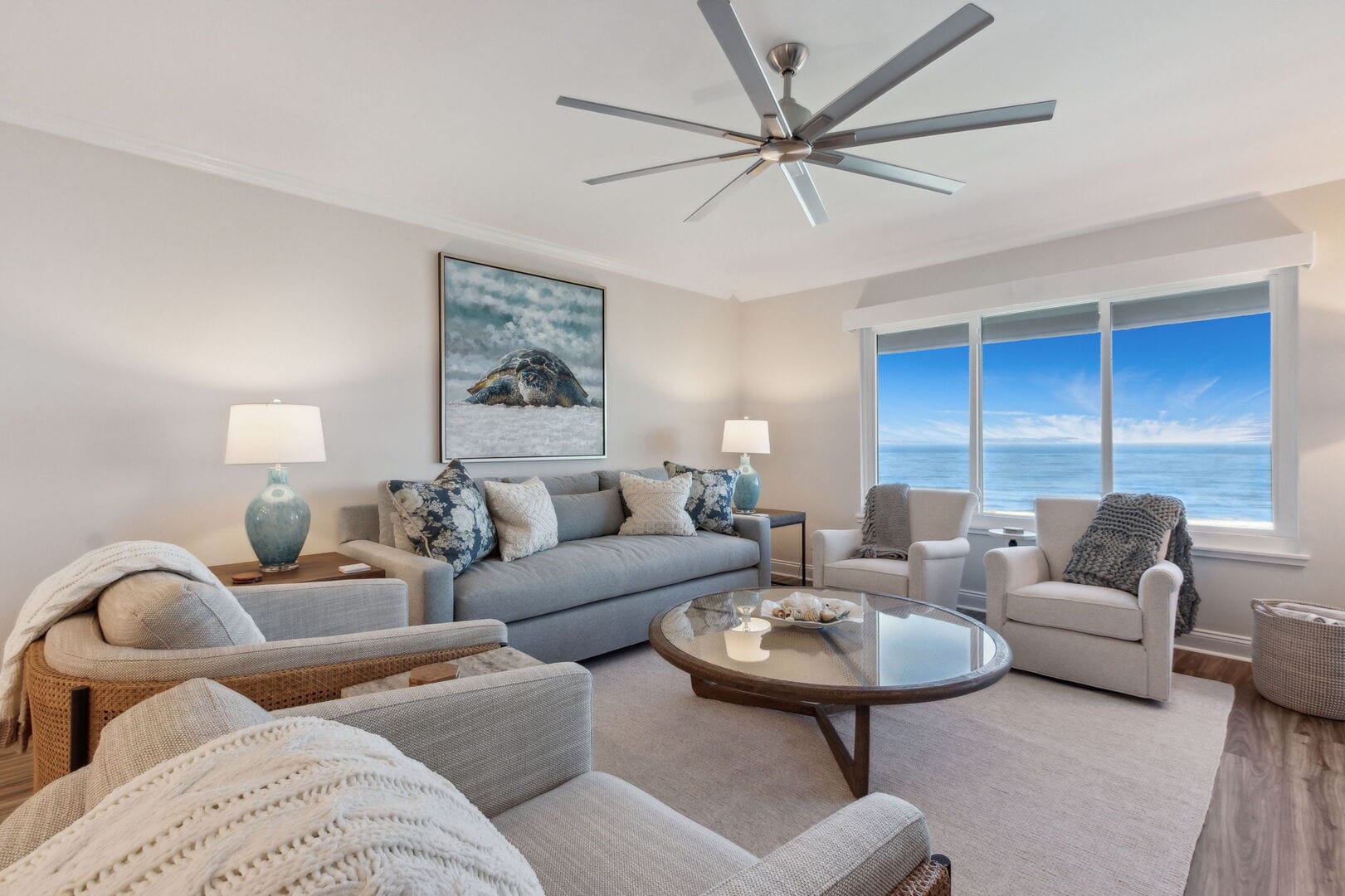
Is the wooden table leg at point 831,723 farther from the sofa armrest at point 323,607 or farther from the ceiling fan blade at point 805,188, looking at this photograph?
the ceiling fan blade at point 805,188

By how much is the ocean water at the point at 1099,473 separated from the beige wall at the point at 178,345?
3093 millimetres

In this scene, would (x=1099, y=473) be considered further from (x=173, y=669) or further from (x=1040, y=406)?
(x=173, y=669)

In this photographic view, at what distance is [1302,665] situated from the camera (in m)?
2.59

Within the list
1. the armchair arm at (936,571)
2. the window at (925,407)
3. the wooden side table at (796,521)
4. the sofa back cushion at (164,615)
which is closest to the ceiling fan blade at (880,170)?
the armchair arm at (936,571)

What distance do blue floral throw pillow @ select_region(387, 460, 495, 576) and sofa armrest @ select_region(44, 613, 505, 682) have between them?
1349 mm

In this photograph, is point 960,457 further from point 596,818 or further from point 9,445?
point 9,445

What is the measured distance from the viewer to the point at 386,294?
3.45 m

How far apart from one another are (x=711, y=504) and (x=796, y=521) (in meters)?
0.86

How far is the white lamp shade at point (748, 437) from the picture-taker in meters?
4.77

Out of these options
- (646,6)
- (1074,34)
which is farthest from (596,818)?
(1074,34)

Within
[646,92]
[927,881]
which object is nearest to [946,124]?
[646,92]

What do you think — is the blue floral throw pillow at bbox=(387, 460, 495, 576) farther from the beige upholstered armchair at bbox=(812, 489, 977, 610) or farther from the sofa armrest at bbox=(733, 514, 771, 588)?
the beige upholstered armchair at bbox=(812, 489, 977, 610)

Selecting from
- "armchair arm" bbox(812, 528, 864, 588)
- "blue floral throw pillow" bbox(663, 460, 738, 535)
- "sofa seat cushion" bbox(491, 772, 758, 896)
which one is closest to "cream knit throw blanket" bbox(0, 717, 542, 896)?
"sofa seat cushion" bbox(491, 772, 758, 896)

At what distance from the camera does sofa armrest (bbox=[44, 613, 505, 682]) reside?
1.13m
